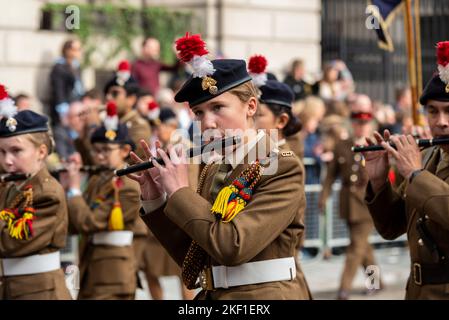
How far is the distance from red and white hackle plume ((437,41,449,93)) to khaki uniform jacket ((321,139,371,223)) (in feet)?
21.2

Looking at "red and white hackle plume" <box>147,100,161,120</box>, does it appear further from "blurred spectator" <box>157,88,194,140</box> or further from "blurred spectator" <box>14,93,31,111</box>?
"blurred spectator" <box>157,88,194,140</box>

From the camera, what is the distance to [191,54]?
5297 millimetres

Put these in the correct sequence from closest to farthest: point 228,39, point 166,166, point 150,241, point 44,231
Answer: point 166,166, point 44,231, point 150,241, point 228,39

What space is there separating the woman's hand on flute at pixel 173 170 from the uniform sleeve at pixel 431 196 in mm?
1276

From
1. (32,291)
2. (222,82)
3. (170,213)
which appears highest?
(222,82)

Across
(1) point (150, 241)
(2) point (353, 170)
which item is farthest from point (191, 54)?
(2) point (353, 170)

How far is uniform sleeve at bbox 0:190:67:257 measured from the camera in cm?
715

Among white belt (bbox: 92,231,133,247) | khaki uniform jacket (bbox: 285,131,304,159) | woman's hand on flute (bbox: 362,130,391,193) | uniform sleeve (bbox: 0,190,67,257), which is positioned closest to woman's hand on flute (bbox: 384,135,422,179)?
woman's hand on flute (bbox: 362,130,391,193)

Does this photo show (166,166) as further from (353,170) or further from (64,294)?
(353,170)

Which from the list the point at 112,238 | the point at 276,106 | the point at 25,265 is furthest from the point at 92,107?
the point at 25,265

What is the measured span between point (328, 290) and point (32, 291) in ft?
19.4

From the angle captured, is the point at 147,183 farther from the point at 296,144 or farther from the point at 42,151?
the point at 296,144

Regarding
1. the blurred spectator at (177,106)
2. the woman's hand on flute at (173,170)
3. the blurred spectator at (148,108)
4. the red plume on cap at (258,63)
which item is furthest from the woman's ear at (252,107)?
the blurred spectator at (177,106)

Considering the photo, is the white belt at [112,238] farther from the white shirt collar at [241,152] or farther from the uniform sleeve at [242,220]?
the uniform sleeve at [242,220]
